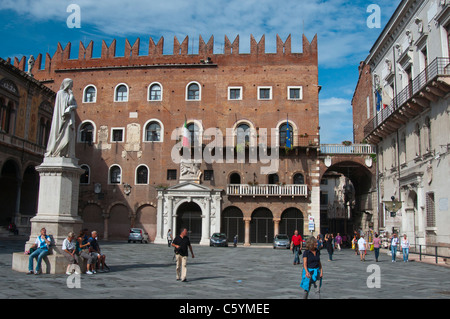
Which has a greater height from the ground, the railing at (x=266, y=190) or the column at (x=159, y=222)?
the railing at (x=266, y=190)

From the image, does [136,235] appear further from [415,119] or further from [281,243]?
[415,119]

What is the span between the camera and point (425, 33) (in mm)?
21438

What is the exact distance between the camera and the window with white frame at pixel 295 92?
34438 millimetres

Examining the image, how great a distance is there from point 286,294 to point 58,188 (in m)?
6.68

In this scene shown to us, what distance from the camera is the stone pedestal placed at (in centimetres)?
1171

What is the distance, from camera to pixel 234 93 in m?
35.1

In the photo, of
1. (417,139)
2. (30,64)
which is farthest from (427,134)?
(30,64)

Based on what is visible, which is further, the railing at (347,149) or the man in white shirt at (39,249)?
the railing at (347,149)

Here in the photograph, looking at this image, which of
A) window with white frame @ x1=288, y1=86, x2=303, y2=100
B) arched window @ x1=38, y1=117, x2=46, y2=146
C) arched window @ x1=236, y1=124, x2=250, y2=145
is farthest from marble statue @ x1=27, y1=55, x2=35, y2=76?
window with white frame @ x1=288, y1=86, x2=303, y2=100

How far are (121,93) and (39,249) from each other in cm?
2634

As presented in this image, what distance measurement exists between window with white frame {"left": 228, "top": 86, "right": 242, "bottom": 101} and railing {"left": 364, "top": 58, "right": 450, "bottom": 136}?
10.1 metres

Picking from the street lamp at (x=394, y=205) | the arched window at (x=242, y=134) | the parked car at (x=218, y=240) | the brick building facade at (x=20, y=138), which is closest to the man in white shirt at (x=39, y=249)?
the street lamp at (x=394, y=205)

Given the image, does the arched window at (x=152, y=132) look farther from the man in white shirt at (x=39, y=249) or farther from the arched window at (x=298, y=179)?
the man in white shirt at (x=39, y=249)

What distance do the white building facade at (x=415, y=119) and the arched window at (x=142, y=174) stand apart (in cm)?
1687
